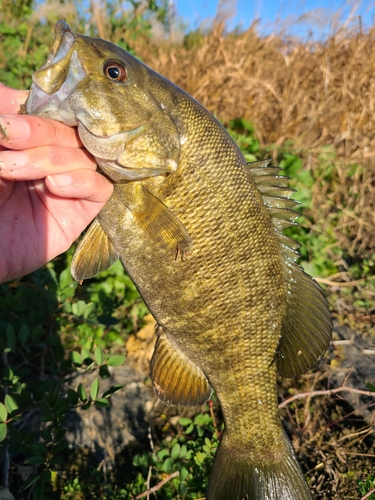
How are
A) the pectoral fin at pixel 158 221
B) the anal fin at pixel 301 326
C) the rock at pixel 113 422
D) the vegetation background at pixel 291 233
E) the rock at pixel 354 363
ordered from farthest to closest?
the rock at pixel 354 363
the rock at pixel 113 422
the vegetation background at pixel 291 233
the anal fin at pixel 301 326
the pectoral fin at pixel 158 221

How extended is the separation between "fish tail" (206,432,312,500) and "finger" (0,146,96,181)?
1435 mm

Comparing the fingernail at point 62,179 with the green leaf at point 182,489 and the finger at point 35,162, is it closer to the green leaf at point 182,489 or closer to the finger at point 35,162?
the finger at point 35,162

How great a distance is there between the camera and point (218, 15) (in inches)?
199

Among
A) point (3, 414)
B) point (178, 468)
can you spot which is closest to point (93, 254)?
point (3, 414)

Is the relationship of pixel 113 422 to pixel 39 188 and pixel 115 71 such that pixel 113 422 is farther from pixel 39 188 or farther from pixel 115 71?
pixel 115 71

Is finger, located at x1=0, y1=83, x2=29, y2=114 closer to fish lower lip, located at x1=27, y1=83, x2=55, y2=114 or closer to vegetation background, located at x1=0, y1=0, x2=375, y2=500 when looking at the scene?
fish lower lip, located at x1=27, y1=83, x2=55, y2=114

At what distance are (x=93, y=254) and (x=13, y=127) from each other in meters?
0.63

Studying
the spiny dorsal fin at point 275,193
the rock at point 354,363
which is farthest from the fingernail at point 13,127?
the rock at point 354,363

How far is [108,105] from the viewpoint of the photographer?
1.36m

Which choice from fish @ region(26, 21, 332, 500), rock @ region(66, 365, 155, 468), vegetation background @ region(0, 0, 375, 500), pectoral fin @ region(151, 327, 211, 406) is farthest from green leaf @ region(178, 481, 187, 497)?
rock @ region(66, 365, 155, 468)

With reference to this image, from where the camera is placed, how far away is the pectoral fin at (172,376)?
1.76m

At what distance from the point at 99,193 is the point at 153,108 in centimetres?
39

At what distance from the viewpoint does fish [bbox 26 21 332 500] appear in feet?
4.49

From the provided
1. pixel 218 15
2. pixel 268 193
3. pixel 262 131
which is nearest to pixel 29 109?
pixel 268 193
